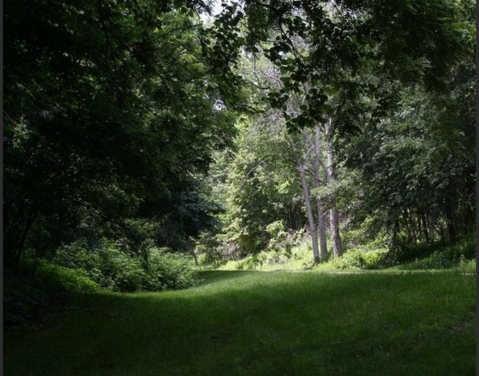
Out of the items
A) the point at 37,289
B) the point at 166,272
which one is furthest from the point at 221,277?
the point at 37,289

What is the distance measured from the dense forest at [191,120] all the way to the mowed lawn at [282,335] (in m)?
1.98

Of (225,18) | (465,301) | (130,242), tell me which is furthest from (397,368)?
(130,242)

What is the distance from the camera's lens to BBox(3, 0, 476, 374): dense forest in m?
5.77

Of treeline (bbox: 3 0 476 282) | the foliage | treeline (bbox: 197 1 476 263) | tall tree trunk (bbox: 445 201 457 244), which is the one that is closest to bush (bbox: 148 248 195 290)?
treeline (bbox: 3 0 476 282)

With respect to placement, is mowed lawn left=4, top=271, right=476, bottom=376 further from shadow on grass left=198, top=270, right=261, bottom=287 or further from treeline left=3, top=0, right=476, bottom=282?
shadow on grass left=198, top=270, right=261, bottom=287

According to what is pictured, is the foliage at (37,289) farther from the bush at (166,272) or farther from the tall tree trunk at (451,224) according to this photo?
the tall tree trunk at (451,224)

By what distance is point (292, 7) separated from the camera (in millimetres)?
5812

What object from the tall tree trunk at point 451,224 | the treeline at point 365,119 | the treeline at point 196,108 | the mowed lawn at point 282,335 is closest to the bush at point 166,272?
the treeline at point 196,108

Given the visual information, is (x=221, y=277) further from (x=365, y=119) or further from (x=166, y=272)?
(x=365, y=119)

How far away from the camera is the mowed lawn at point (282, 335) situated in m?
5.76

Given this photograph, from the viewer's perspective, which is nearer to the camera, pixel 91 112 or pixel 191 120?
pixel 91 112

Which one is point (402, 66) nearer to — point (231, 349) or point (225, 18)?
point (225, 18)

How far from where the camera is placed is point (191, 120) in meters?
10.4

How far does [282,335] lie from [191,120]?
17.2ft
